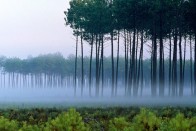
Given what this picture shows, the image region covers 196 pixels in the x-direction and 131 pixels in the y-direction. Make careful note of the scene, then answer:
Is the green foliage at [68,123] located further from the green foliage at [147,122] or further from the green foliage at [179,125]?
the green foliage at [179,125]

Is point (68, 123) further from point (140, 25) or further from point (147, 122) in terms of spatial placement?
point (140, 25)

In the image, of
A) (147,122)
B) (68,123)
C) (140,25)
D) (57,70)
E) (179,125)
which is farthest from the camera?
(57,70)

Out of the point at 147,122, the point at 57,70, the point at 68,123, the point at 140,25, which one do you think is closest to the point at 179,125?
the point at 147,122

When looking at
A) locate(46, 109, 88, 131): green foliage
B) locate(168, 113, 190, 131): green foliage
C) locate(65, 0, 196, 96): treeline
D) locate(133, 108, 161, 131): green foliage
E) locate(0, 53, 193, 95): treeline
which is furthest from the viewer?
locate(0, 53, 193, 95): treeline

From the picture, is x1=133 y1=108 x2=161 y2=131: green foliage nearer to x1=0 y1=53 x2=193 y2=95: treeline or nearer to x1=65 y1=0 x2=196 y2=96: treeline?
x1=65 y1=0 x2=196 y2=96: treeline

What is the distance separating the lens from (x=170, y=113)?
16.0m

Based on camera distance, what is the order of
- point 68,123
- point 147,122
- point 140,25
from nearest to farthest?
point 68,123
point 147,122
point 140,25

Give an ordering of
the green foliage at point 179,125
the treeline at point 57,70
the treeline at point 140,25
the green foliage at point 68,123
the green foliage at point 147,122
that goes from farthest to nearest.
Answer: the treeline at point 57,70 < the treeline at point 140,25 < the green foliage at point 147,122 < the green foliage at point 68,123 < the green foliage at point 179,125

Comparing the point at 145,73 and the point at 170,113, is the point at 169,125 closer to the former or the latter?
the point at 170,113

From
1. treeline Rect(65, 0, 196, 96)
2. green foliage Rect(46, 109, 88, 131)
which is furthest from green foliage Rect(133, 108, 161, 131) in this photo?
treeline Rect(65, 0, 196, 96)

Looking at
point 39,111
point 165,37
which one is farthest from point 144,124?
point 165,37

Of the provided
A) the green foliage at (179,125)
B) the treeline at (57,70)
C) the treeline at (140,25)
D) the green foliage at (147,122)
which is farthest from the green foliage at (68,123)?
the treeline at (57,70)

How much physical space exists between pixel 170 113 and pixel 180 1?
34.4 meters

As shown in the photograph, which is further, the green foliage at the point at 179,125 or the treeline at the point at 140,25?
the treeline at the point at 140,25
